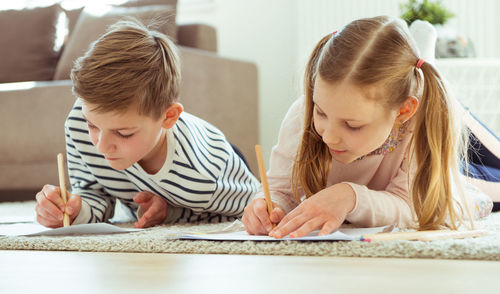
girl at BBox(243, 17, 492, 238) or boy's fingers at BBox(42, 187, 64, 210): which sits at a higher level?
girl at BBox(243, 17, 492, 238)

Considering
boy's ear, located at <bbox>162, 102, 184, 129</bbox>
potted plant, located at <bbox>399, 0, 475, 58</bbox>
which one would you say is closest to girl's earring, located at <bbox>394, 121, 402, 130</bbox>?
boy's ear, located at <bbox>162, 102, 184, 129</bbox>

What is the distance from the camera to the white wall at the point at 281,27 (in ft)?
7.77

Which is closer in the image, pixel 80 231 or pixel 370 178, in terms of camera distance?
pixel 80 231

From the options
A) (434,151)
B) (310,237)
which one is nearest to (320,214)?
(310,237)

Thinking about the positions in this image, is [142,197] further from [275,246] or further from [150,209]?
[275,246]

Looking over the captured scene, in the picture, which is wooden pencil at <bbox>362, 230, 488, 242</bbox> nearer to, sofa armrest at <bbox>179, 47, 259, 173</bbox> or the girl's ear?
the girl's ear

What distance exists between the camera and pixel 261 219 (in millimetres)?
788

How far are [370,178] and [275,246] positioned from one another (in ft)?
1.10

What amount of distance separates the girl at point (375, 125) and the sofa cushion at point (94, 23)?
4.38 feet

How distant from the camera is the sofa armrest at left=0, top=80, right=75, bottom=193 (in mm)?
1843

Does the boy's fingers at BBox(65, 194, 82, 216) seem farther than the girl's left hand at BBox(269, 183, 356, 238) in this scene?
Yes

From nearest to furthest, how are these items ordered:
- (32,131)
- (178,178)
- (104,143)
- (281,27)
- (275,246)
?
1. (275,246)
2. (104,143)
3. (178,178)
4. (32,131)
5. (281,27)

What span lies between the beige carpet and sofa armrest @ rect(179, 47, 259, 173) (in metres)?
1.16

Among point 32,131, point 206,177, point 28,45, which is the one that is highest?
point 28,45
